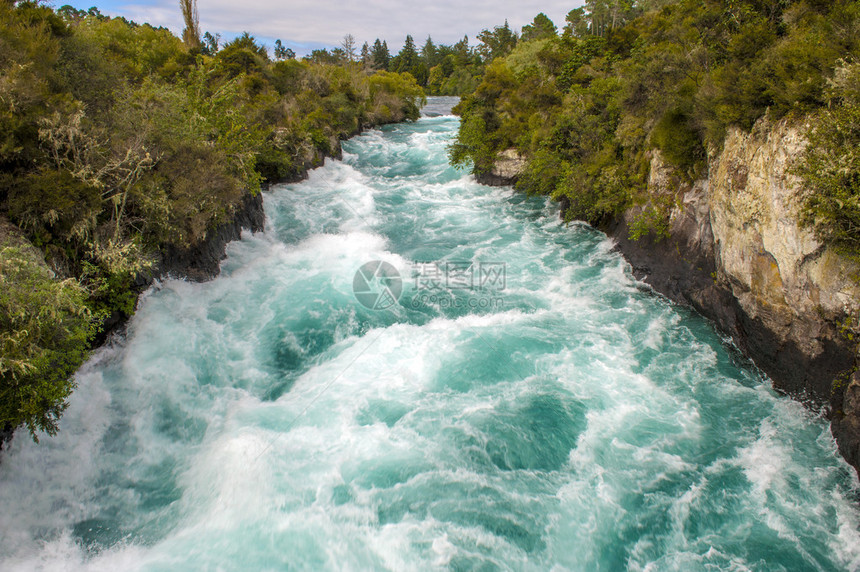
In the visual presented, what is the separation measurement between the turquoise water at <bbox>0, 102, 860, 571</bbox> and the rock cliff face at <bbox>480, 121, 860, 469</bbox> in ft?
1.73

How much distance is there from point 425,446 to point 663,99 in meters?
12.0

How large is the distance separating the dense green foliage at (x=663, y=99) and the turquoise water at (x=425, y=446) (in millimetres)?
3984

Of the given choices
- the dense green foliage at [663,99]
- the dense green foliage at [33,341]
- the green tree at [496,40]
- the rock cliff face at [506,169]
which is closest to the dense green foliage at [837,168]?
the dense green foliage at [663,99]

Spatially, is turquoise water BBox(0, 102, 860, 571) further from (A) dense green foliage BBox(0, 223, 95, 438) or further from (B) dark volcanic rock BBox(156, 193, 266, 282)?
(A) dense green foliage BBox(0, 223, 95, 438)

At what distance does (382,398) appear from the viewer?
9.17m

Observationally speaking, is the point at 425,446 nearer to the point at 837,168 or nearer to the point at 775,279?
the point at 775,279

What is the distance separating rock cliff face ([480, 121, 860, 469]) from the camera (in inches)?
293

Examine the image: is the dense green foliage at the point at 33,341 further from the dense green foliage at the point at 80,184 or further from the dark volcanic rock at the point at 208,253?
the dark volcanic rock at the point at 208,253

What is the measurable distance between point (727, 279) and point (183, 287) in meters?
13.8

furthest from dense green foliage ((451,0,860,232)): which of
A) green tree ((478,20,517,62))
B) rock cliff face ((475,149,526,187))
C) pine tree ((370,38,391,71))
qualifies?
pine tree ((370,38,391,71))

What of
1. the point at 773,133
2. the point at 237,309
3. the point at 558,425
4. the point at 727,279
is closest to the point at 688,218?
the point at 727,279

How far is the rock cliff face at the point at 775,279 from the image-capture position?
744cm

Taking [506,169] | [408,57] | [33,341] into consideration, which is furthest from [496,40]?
[33,341]

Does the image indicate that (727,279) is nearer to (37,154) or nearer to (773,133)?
(773,133)
